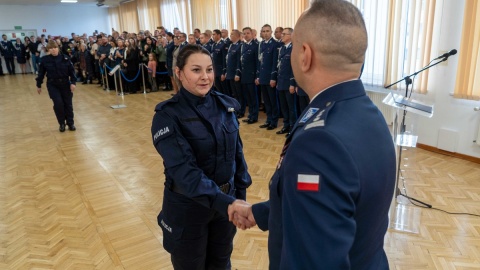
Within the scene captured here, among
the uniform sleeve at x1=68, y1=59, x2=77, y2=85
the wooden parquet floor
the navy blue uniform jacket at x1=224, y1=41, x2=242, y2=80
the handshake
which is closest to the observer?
the handshake

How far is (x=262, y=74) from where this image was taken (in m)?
6.84

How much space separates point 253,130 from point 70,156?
3.12 metres

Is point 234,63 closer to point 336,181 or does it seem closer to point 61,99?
point 61,99

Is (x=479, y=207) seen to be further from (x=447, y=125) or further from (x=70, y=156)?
(x=70, y=156)

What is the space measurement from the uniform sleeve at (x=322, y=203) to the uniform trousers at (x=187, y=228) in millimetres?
1035

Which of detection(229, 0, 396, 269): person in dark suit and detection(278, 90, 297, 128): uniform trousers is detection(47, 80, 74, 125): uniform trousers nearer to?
detection(278, 90, 297, 128): uniform trousers

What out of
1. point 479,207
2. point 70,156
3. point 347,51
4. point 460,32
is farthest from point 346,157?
point 70,156

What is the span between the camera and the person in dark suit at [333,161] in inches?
30.1

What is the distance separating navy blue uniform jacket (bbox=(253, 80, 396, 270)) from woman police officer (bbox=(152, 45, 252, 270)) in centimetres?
80

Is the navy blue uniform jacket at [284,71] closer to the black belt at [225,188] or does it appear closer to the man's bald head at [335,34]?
the black belt at [225,188]

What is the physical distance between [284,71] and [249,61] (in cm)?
120

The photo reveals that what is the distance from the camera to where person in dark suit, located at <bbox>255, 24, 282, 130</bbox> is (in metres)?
6.62

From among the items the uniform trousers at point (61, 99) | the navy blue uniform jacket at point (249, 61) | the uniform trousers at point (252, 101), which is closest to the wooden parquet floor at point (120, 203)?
the uniform trousers at point (61, 99)

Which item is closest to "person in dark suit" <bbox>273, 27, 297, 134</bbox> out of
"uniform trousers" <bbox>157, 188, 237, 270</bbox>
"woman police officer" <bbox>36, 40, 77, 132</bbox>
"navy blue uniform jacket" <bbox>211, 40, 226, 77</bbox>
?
"navy blue uniform jacket" <bbox>211, 40, 226, 77</bbox>
